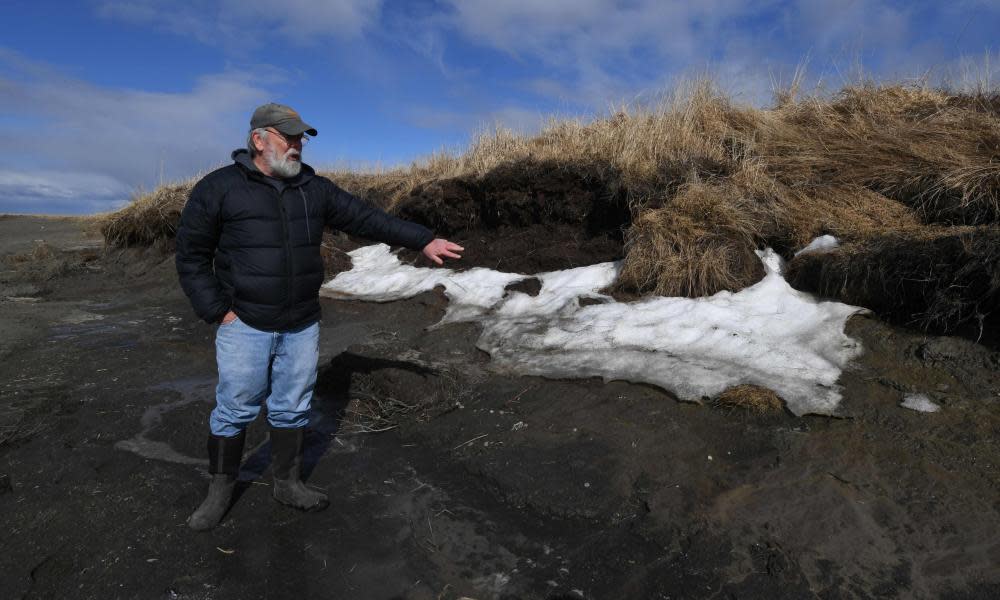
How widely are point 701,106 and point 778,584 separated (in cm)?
804

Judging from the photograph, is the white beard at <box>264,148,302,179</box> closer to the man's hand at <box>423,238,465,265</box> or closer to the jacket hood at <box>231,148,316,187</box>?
the jacket hood at <box>231,148,316,187</box>

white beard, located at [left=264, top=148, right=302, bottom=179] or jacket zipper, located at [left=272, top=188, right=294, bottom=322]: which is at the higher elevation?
white beard, located at [left=264, top=148, right=302, bottom=179]

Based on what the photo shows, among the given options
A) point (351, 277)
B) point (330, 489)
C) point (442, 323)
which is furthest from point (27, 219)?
point (330, 489)

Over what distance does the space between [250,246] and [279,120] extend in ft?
2.14

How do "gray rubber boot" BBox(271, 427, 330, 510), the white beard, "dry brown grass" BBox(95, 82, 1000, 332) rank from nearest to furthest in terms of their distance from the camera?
1. the white beard
2. "gray rubber boot" BBox(271, 427, 330, 510)
3. "dry brown grass" BBox(95, 82, 1000, 332)

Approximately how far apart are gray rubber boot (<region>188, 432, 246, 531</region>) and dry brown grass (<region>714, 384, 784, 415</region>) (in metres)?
3.01

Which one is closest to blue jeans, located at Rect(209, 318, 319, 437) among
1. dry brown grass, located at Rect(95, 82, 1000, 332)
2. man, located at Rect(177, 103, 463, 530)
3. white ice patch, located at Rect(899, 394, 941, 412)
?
man, located at Rect(177, 103, 463, 530)

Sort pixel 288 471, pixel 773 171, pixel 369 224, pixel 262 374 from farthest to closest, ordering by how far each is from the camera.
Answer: pixel 773 171
pixel 369 224
pixel 288 471
pixel 262 374

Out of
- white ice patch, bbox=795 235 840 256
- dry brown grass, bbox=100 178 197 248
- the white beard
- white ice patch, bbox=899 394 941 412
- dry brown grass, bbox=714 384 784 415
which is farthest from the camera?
dry brown grass, bbox=100 178 197 248

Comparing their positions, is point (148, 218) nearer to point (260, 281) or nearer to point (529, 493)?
point (260, 281)

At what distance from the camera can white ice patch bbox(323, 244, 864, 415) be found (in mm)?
4387

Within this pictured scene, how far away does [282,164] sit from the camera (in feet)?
10.3

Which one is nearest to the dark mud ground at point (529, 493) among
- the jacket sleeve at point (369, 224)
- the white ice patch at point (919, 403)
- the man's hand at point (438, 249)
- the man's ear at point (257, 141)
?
the white ice patch at point (919, 403)

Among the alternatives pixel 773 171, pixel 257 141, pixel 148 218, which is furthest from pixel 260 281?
pixel 148 218
